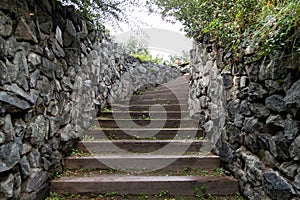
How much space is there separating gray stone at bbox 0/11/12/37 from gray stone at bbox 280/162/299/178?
1773 mm

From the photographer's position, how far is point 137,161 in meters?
2.26

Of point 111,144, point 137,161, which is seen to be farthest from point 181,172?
point 111,144

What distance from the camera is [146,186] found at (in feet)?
6.42

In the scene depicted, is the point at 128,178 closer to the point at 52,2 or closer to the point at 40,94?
the point at 40,94

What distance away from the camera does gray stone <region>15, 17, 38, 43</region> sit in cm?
145

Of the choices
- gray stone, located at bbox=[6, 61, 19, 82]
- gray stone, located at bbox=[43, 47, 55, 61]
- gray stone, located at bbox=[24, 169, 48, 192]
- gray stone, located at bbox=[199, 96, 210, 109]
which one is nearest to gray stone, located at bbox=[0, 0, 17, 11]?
Answer: gray stone, located at bbox=[6, 61, 19, 82]

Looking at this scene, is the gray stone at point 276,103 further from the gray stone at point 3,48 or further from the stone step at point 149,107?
the stone step at point 149,107

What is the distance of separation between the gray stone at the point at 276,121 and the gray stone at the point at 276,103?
0.05 m

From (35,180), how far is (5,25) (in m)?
1.05

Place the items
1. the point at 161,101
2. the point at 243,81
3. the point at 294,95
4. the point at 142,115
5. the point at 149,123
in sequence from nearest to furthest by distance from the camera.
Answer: the point at 294,95 → the point at 243,81 → the point at 149,123 → the point at 142,115 → the point at 161,101

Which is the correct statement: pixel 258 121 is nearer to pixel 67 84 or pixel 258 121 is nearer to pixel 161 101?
pixel 67 84

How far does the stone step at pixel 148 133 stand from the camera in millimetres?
2715

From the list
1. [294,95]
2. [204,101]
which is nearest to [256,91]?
[294,95]

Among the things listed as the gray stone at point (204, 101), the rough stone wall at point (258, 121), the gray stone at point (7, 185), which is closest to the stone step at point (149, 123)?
the gray stone at point (204, 101)
